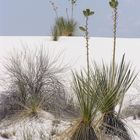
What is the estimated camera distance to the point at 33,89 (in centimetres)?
1073

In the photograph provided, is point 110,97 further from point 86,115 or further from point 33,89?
point 33,89

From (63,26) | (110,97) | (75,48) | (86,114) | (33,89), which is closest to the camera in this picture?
(86,114)

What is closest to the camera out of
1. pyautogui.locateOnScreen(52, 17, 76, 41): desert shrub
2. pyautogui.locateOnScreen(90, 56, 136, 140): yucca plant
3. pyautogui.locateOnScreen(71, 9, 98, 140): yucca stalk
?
pyautogui.locateOnScreen(71, 9, 98, 140): yucca stalk

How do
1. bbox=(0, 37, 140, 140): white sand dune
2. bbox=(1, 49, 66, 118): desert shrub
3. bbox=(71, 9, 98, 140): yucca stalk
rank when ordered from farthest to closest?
1. bbox=(0, 37, 140, 140): white sand dune
2. bbox=(1, 49, 66, 118): desert shrub
3. bbox=(71, 9, 98, 140): yucca stalk

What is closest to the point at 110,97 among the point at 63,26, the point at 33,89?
the point at 33,89

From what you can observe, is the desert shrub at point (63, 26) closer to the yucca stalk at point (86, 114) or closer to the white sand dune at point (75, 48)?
the white sand dune at point (75, 48)

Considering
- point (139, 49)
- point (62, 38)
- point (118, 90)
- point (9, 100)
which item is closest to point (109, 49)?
point (139, 49)

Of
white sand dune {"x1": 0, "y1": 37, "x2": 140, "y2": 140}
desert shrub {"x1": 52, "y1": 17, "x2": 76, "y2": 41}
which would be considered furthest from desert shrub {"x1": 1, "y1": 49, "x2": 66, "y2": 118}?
desert shrub {"x1": 52, "y1": 17, "x2": 76, "y2": 41}

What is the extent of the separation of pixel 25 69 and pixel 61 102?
2173 mm

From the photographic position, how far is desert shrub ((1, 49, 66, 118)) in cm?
1012

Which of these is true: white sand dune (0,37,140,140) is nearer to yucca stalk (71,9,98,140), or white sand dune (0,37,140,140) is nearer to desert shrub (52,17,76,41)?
desert shrub (52,17,76,41)

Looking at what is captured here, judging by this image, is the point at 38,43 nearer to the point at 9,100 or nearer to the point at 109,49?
the point at 109,49

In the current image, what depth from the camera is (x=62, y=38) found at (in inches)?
736

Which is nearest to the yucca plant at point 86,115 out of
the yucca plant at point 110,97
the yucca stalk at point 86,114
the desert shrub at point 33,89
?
the yucca stalk at point 86,114
